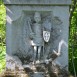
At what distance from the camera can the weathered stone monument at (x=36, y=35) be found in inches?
309

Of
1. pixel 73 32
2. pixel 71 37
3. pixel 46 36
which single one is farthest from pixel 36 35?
pixel 73 32

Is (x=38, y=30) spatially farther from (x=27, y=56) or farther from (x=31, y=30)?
(x=27, y=56)

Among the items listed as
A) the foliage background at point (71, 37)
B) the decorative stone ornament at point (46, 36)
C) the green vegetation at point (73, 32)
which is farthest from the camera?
the green vegetation at point (73, 32)

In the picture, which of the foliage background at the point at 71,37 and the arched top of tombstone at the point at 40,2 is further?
the foliage background at the point at 71,37

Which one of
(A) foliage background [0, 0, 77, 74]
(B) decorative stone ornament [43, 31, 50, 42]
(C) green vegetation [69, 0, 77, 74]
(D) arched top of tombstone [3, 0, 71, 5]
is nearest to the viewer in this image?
(D) arched top of tombstone [3, 0, 71, 5]

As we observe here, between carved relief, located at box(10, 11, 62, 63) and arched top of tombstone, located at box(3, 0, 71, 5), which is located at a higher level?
arched top of tombstone, located at box(3, 0, 71, 5)

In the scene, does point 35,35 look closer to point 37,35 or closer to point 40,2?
point 37,35

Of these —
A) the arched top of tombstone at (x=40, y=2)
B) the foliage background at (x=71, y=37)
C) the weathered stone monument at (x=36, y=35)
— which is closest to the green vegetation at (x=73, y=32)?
the foliage background at (x=71, y=37)

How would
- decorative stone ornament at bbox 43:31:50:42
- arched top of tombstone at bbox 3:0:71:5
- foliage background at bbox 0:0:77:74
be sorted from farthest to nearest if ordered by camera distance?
foliage background at bbox 0:0:77:74, decorative stone ornament at bbox 43:31:50:42, arched top of tombstone at bbox 3:0:71:5

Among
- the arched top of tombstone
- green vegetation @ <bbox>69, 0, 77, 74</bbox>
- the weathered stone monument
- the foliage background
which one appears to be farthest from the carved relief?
green vegetation @ <bbox>69, 0, 77, 74</bbox>

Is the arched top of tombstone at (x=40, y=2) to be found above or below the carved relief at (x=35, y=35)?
above

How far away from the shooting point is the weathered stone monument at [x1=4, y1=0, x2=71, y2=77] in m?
7.86

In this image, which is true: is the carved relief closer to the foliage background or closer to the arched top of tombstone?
the arched top of tombstone

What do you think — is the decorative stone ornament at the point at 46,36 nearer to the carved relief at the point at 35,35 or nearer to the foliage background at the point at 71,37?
the carved relief at the point at 35,35
